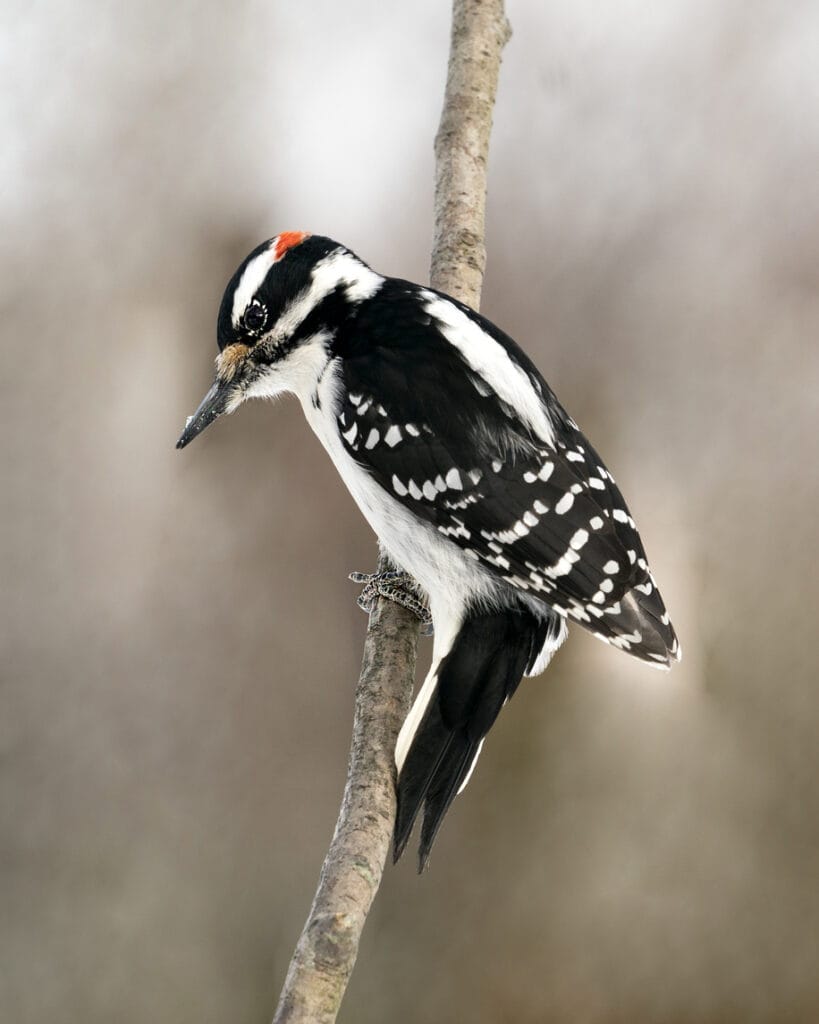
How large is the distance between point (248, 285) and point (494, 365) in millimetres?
241

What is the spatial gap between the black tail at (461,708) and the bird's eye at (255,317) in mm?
→ 336

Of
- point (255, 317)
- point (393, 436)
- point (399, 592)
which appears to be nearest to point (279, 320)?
point (255, 317)

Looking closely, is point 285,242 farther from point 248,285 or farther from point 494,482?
point 494,482

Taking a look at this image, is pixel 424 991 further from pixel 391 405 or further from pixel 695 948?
pixel 391 405

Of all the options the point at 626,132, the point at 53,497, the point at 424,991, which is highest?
the point at 626,132

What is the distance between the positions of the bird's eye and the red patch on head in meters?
Result: 0.06

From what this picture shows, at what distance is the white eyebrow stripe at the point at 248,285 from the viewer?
1039 mm

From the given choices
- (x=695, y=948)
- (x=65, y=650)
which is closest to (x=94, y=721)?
(x=65, y=650)

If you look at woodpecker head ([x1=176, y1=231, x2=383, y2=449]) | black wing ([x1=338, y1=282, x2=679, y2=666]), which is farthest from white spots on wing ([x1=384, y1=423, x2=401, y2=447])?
woodpecker head ([x1=176, y1=231, x2=383, y2=449])

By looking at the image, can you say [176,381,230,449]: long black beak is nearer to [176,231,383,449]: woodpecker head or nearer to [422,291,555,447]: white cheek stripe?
[176,231,383,449]: woodpecker head

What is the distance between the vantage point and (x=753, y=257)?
1518 mm

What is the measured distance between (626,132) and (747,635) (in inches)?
28.2

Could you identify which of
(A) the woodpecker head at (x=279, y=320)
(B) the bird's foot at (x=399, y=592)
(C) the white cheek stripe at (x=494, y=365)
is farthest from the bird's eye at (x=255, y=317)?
(B) the bird's foot at (x=399, y=592)

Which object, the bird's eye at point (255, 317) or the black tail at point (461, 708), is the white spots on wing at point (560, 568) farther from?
the bird's eye at point (255, 317)
